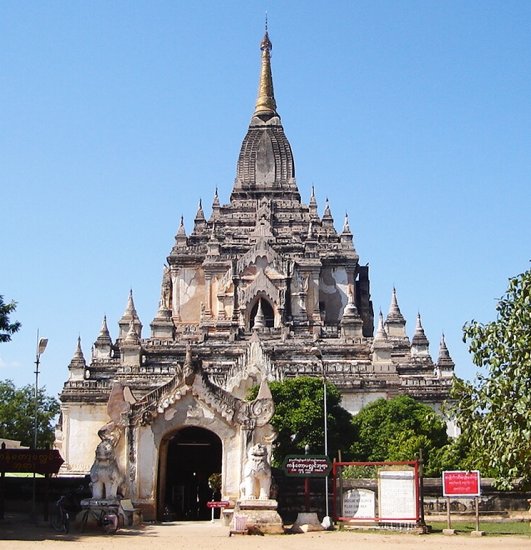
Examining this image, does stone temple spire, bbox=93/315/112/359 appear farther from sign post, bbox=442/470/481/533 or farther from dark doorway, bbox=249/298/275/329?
sign post, bbox=442/470/481/533

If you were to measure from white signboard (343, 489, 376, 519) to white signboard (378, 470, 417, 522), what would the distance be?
1.61ft

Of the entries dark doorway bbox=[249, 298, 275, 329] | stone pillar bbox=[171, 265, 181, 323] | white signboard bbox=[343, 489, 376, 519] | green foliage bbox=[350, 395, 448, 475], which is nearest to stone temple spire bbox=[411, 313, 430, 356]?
dark doorway bbox=[249, 298, 275, 329]

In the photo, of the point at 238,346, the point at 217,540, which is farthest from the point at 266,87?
the point at 217,540

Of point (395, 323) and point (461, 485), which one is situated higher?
point (395, 323)

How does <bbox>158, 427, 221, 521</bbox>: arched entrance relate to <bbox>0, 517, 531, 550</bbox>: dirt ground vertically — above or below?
above

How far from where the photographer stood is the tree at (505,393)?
2064 centimetres

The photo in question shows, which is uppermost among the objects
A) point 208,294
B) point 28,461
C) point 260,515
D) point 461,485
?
point 208,294

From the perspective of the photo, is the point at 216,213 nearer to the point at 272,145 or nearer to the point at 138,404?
the point at 272,145

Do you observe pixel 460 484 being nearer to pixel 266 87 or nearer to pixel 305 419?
pixel 305 419

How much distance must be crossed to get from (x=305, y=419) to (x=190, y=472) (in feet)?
36.9

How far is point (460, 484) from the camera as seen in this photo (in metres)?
26.2

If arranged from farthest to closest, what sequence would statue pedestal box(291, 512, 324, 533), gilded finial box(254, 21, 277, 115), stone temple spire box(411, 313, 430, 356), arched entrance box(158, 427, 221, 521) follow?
gilded finial box(254, 21, 277, 115)
stone temple spire box(411, 313, 430, 356)
arched entrance box(158, 427, 221, 521)
statue pedestal box(291, 512, 324, 533)

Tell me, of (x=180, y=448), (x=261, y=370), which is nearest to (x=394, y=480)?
(x=180, y=448)

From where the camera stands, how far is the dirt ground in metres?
22.2
